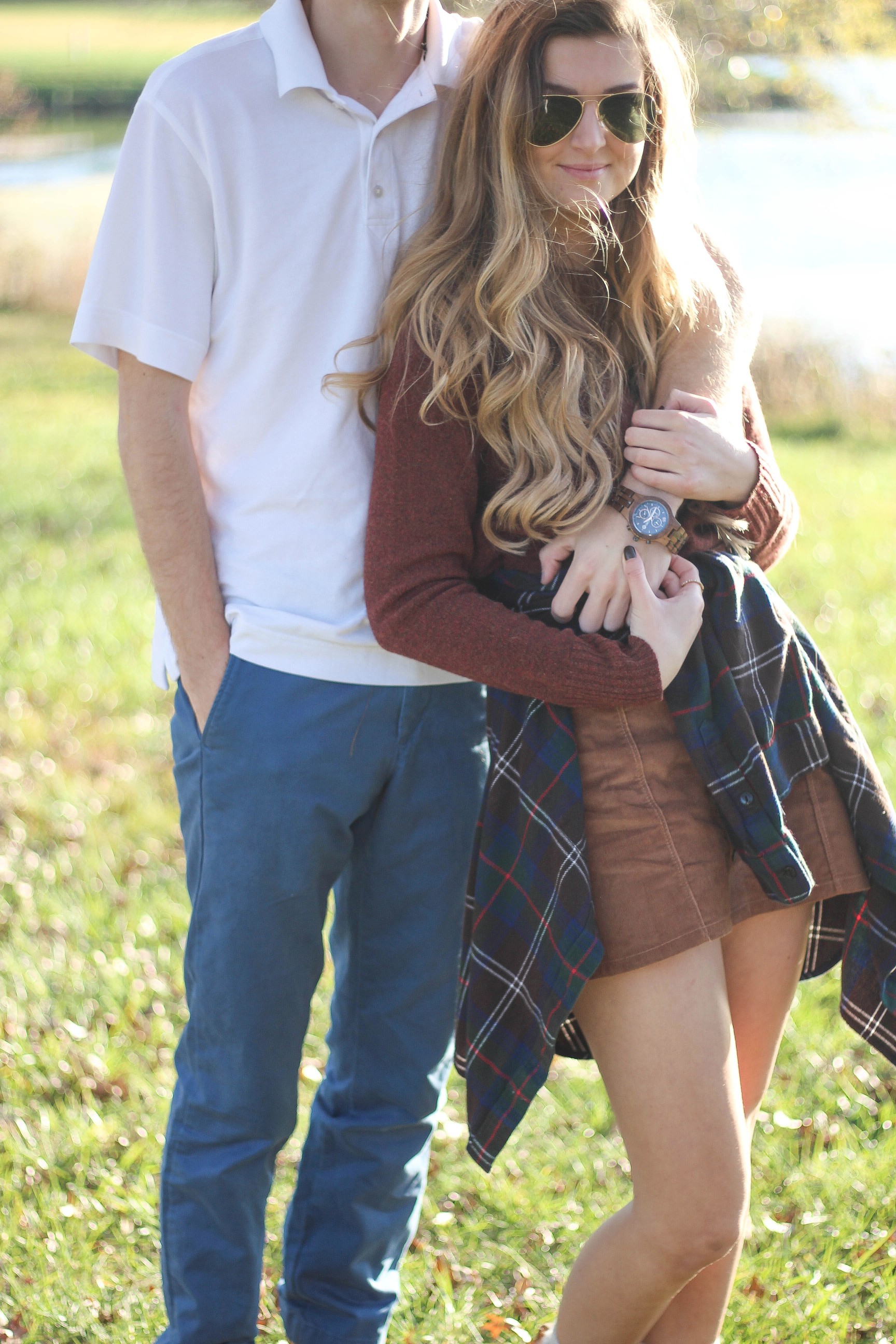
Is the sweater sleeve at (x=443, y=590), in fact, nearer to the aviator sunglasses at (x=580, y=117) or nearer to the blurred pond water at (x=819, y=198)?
the aviator sunglasses at (x=580, y=117)

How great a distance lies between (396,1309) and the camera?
249 centimetres

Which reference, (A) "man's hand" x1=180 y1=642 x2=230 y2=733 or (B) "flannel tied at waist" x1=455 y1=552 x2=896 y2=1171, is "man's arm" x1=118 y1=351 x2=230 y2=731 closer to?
(A) "man's hand" x1=180 y1=642 x2=230 y2=733

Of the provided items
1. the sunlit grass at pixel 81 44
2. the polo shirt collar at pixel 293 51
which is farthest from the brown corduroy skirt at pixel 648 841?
the sunlit grass at pixel 81 44

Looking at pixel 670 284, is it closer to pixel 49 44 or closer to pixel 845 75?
pixel 845 75

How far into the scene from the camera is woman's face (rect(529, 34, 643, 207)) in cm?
182

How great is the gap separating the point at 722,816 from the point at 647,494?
513 mm

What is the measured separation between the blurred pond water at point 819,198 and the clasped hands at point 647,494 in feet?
28.9

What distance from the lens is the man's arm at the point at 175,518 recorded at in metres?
1.90

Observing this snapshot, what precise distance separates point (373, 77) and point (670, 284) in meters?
0.59

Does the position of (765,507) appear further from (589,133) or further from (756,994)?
(756,994)

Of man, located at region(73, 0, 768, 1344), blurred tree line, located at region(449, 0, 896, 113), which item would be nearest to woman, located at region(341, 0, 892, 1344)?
man, located at region(73, 0, 768, 1344)

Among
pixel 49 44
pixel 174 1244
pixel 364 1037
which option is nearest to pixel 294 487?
pixel 364 1037

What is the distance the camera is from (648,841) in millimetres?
1783

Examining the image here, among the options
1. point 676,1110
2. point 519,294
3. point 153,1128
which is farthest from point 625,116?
point 153,1128
